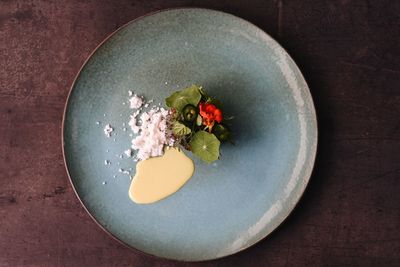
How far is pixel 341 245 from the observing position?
5.00ft

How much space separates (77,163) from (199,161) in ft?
1.15

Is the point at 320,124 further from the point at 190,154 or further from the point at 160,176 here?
the point at 160,176

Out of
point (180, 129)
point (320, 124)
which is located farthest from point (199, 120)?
point (320, 124)

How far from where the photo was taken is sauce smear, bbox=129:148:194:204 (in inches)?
59.9

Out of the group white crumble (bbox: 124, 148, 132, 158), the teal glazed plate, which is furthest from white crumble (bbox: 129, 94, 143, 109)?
white crumble (bbox: 124, 148, 132, 158)

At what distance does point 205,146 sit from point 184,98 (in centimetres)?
15

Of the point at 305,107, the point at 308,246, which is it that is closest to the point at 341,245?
the point at 308,246

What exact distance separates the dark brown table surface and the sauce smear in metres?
0.18

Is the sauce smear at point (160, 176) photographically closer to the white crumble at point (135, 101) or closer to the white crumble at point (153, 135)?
the white crumble at point (153, 135)

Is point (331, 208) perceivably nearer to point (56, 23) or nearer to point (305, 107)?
point (305, 107)

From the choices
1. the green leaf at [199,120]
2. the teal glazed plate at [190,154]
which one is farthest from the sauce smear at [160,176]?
the green leaf at [199,120]

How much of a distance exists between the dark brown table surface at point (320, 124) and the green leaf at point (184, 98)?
0.27 meters

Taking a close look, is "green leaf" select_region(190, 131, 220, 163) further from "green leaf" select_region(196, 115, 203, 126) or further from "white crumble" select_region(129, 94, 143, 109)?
"white crumble" select_region(129, 94, 143, 109)

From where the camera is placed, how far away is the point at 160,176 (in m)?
1.54
